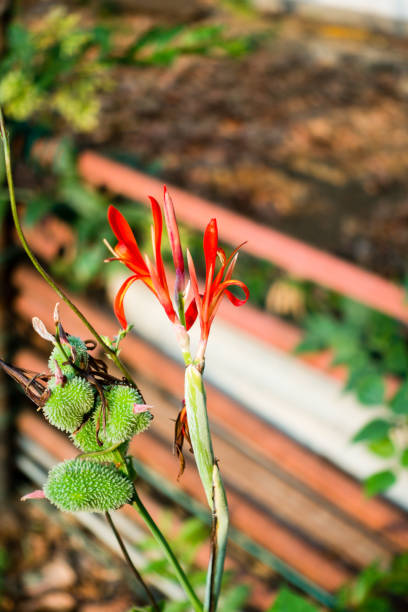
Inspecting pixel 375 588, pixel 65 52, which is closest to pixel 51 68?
pixel 65 52

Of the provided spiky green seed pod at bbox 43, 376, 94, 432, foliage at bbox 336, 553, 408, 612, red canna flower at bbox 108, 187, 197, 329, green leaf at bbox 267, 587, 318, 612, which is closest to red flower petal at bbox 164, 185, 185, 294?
red canna flower at bbox 108, 187, 197, 329

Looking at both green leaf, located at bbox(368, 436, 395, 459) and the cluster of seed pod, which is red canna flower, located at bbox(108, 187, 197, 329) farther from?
green leaf, located at bbox(368, 436, 395, 459)

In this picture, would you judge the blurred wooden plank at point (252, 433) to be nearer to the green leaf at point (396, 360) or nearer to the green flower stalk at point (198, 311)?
Result: the green leaf at point (396, 360)

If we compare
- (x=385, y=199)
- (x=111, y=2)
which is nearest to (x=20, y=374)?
(x=385, y=199)

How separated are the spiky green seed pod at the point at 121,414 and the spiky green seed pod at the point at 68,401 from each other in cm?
2

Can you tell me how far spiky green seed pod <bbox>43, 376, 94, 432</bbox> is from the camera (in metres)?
0.46

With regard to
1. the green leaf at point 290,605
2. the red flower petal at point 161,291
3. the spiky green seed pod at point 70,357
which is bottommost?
the green leaf at point 290,605

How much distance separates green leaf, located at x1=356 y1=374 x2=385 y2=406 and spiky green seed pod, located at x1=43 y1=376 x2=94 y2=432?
904mm

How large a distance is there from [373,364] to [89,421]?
1.22m

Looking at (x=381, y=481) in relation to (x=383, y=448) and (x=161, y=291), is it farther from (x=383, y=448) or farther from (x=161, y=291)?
(x=161, y=291)

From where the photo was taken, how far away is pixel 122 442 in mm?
476

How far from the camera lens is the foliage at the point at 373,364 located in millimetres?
1231

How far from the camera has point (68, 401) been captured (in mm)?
465

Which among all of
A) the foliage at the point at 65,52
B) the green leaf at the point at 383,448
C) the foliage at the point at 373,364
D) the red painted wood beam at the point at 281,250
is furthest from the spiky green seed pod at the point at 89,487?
the foliage at the point at 65,52
